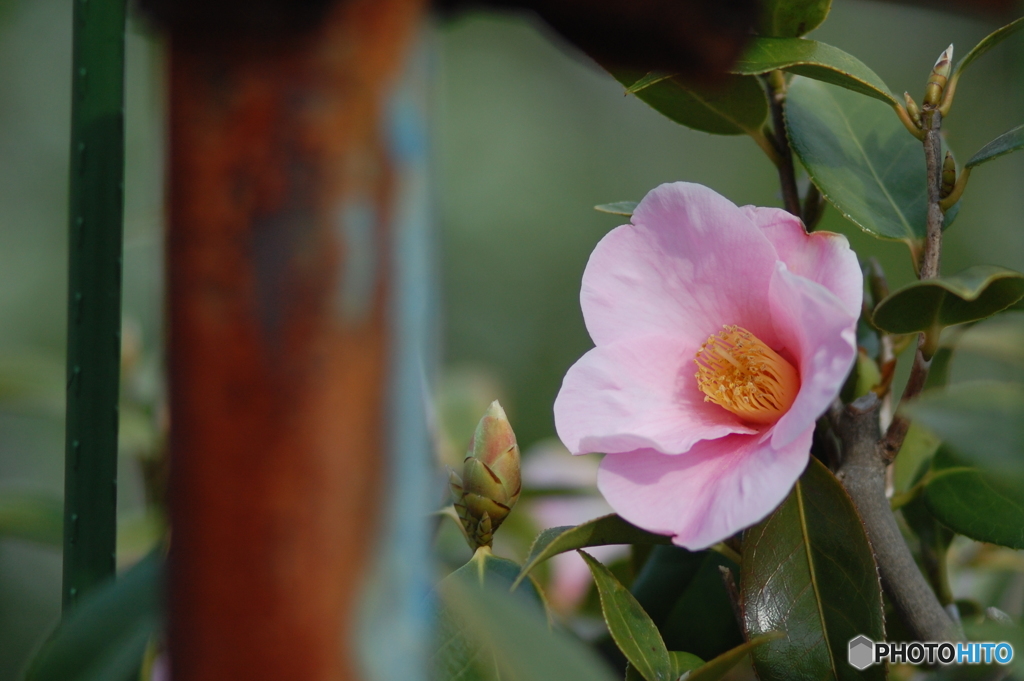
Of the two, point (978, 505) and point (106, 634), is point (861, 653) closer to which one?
point (978, 505)

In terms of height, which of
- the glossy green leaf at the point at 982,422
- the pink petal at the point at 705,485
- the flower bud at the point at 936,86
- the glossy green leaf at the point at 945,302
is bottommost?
the pink petal at the point at 705,485

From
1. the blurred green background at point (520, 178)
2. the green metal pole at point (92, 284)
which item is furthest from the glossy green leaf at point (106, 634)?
the blurred green background at point (520, 178)

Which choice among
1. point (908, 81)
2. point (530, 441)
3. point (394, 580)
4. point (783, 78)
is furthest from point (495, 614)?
point (908, 81)

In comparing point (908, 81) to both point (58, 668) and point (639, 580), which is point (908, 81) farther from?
point (58, 668)

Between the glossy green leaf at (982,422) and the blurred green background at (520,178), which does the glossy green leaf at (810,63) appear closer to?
the glossy green leaf at (982,422)

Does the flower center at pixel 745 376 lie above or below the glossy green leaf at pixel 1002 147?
Result: below

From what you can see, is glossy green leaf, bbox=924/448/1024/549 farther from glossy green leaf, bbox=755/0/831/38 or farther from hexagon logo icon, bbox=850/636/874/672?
glossy green leaf, bbox=755/0/831/38
